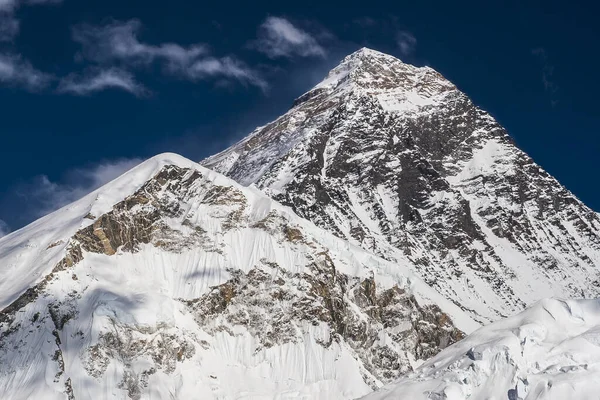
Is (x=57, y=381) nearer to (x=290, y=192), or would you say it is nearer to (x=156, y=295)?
(x=156, y=295)

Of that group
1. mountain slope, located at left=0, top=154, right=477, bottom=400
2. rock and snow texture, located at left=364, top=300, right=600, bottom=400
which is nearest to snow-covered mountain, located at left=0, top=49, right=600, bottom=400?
mountain slope, located at left=0, top=154, right=477, bottom=400

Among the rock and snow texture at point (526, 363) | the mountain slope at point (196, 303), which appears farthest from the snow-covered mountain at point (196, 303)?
the rock and snow texture at point (526, 363)

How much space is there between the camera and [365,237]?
189375 millimetres

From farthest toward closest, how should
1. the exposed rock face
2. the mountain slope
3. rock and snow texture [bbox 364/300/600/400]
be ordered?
1. the exposed rock face
2. the mountain slope
3. rock and snow texture [bbox 364/300/600/400]

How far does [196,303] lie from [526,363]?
75.4 metres

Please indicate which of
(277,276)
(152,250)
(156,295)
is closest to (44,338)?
(156,295)

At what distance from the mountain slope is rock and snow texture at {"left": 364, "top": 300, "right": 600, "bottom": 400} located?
61.0m

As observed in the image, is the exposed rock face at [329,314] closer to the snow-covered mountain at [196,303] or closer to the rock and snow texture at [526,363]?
the snow-covered mountain at [196,303]

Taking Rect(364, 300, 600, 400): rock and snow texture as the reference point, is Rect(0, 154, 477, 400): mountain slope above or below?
above

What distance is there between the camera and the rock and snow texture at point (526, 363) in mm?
35875

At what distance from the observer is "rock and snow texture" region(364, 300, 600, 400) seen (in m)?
35.9

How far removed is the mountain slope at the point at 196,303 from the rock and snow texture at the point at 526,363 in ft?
200

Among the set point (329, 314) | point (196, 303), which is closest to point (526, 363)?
point (196, 303)

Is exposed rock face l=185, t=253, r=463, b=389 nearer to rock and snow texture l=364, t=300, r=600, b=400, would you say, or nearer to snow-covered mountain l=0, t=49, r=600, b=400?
A: snow-covered mountain l=0, t=49, r=600, b=400
